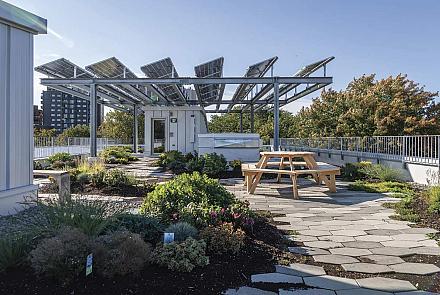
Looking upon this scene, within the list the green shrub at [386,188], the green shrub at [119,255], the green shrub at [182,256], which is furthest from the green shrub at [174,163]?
the green shrub at [119,255]

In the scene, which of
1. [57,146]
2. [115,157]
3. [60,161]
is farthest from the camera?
[57,146]

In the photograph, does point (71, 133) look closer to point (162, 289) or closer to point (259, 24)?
point (259, 24)

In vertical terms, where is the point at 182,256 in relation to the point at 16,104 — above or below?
below

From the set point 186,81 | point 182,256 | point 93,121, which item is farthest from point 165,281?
point 93,121

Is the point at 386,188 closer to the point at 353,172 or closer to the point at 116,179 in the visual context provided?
the point at 353,172

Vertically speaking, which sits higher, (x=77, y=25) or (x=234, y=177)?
(x=77, y=25)

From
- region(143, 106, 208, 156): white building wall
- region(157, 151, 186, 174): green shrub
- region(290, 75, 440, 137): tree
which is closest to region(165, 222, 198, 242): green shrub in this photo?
region(157, 151, 186, 174): green shrub

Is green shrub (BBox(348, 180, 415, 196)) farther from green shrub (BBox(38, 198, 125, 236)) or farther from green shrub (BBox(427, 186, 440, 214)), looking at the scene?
green shrub (BBox(38, 198, 125, 236))

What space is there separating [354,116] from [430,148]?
8624 millimetres

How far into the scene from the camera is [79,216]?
381cm

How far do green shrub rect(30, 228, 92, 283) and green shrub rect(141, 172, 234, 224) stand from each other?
5.27 feet

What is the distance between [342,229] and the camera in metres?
5.46

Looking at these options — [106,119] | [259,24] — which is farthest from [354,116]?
[106,119]

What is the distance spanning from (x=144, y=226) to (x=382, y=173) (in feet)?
27.5
